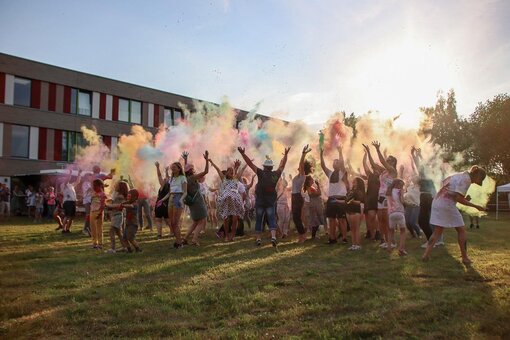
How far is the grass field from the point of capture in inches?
163

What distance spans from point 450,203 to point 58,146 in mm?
30847

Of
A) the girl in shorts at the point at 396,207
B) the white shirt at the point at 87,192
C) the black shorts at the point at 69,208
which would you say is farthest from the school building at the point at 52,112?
the girl in shorts at the point at 396,207

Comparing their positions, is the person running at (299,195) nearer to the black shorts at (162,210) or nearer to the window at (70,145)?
the black shorts at (162,210)

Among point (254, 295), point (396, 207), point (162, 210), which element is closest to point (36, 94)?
point (162, 210)

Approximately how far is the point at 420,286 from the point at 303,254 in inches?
125

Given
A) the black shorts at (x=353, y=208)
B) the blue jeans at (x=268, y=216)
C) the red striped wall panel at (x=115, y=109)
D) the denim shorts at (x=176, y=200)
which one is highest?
the red striped wall panel at (x=115, y=109)

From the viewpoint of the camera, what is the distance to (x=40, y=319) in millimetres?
4453

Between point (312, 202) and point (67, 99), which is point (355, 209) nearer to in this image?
point (312, 202)

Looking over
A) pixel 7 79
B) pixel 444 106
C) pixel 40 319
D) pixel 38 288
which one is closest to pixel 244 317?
pixel 40 319

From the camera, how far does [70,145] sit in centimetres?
3359

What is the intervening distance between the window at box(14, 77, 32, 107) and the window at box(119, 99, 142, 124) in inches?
284

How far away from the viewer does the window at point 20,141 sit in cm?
3064

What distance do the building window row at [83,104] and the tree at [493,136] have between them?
88.0ft

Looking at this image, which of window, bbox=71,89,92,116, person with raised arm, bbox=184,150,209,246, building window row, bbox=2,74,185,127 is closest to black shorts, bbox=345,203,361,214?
person with raised arm, bbox=184,150,209,246
